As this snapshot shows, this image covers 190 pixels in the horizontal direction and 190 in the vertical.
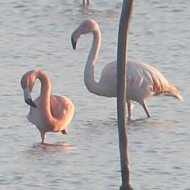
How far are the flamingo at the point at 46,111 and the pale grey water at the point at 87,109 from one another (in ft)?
0.41

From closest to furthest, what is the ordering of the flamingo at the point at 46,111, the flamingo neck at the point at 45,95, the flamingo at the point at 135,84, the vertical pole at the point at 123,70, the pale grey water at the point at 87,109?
the vertical pole at the point at 123,70, the pale grey water at the point at 87,109, the flamingo at the point at 46,111, the flamingo neck at the point at 45,95, the flamingo at the point at 135,84

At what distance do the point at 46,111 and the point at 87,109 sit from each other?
0.92 metres

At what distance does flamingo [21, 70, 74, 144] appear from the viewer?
8586 mm

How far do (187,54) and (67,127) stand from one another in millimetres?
2964

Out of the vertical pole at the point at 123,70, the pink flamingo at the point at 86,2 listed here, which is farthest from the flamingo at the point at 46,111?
the pink flamingo at the point at 86,2

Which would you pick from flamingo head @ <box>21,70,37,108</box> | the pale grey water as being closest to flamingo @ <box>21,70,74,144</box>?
flamingo head @ <box>21,70,37,108</box>

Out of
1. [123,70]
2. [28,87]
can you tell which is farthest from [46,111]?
[123,70]

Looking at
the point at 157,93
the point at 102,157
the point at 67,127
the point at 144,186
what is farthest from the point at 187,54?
the point at 144,186

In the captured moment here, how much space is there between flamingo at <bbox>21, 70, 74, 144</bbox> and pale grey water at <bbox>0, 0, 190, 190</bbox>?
0.13 meters

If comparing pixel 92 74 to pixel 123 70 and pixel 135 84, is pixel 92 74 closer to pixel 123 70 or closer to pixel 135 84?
pixel 135 84

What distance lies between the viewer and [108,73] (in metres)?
9.59

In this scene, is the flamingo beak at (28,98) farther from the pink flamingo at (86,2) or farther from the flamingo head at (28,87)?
the pink flamingo at (86,2)

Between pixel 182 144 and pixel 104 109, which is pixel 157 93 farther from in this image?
pixel 182 144

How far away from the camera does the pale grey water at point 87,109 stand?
24.4 ft
